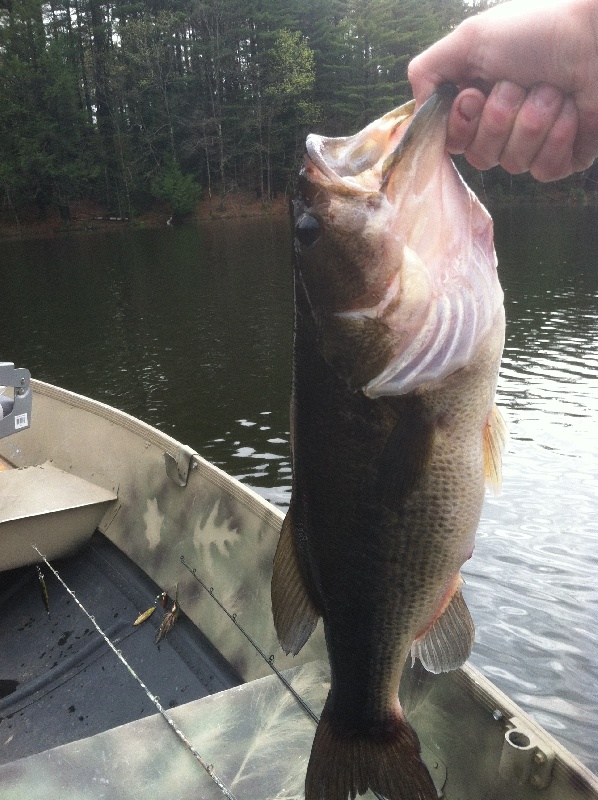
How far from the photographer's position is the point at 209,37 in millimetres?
44312

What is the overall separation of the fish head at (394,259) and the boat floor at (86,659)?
9.10 feet

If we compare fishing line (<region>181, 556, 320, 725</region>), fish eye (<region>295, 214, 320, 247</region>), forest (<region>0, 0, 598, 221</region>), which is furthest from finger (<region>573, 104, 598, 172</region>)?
forest (<region>0, 0, 598, 221</region>)

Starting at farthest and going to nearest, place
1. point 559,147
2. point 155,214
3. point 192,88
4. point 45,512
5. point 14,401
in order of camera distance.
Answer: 1. point 192,88
2. point 155,214
3. point 14,401
4. point 45,512
5. point 559,147

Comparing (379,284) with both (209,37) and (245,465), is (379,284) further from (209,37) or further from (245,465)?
(209,37)

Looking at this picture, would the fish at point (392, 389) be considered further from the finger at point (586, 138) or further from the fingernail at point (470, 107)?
the finger at point (586, 138)

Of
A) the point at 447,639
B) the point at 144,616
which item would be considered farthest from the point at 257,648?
the point at 447,639

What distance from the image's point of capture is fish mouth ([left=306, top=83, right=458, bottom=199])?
4.88 ft

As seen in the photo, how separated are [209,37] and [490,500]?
45093 millimetres

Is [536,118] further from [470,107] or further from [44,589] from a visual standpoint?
[44,589]

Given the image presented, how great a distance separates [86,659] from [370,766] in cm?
288

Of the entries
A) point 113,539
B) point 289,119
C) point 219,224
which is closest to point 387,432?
point 113,539

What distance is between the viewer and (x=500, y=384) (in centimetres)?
1123

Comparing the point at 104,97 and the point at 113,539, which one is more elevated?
the point at 104,97

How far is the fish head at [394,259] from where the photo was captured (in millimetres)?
1549
